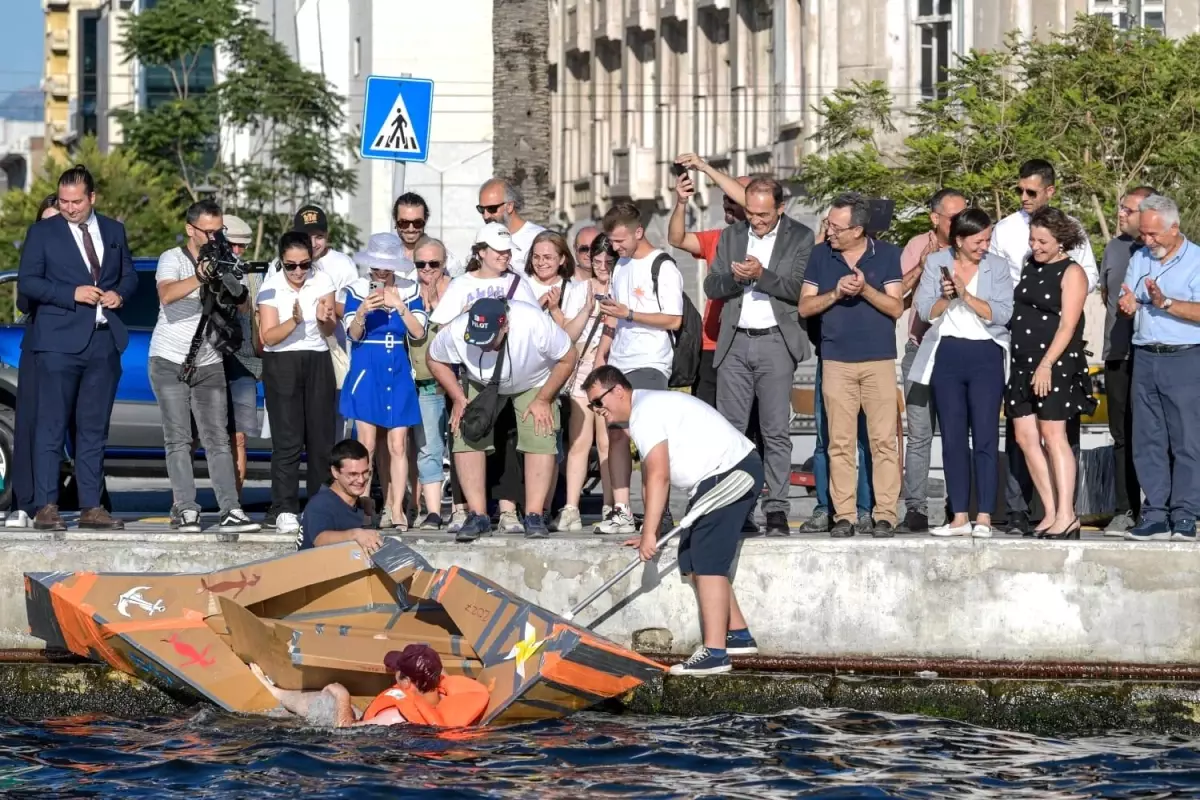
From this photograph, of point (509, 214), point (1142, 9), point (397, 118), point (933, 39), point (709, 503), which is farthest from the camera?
point (933, 39)

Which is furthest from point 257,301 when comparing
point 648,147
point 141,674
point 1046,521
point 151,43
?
point 151,43

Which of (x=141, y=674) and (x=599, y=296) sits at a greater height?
(x=599, y=296)

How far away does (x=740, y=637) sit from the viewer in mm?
10836

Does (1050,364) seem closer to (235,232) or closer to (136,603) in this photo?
(235,232)

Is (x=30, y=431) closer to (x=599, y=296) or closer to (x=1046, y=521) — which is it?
(x=599, y=296)

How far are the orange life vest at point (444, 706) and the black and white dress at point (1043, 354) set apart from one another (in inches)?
134

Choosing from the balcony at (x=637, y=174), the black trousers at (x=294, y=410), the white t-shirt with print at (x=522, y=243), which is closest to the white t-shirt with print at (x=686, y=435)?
the white t-shirt with print at (x=522, y=243)

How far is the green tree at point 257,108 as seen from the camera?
44406 mm

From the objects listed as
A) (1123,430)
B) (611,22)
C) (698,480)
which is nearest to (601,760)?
(698,480)

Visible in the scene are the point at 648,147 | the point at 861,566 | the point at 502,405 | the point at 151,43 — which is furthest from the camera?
the point at 151,43

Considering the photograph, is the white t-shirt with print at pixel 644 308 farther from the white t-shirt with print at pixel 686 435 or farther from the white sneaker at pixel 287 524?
the white sneaker at pixel 287 524

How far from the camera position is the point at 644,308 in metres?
11.7

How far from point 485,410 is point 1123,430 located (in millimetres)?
3728

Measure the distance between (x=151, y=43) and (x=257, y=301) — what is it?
37812 mm
